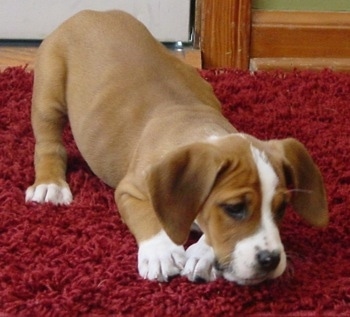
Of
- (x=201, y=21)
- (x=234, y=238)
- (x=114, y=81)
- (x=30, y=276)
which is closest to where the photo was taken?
(x=234, y=238)

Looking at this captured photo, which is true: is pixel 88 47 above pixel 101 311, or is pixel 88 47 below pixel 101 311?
above

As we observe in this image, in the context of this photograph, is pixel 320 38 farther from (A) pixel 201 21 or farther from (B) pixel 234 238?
(B) pixel 234 238

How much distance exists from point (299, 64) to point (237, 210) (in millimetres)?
2047

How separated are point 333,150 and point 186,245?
92 centimetres

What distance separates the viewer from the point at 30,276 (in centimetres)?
222

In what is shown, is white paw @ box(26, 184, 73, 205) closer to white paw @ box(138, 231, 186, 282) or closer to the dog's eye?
white paw @ box(138, 231, 186, 282)

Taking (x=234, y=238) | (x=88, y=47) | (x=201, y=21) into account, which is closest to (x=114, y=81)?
(x=88, y=47)

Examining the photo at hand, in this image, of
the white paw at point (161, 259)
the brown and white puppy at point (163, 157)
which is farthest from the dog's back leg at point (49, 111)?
the white paw at point (161, 259)

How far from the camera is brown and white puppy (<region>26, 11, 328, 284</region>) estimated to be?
2.10 meters

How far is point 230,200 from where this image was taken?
2.09 meters

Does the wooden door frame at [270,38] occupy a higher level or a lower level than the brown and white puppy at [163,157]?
lower

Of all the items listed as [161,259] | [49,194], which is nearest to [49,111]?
[49,194]

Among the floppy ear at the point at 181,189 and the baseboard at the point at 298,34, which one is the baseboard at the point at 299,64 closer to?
the baseboard at the point at 298,34

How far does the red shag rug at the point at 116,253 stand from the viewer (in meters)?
2.12
